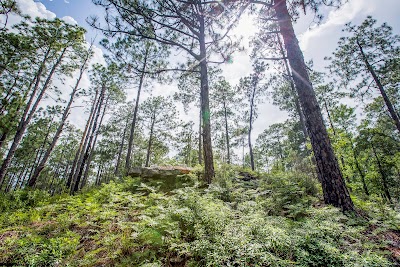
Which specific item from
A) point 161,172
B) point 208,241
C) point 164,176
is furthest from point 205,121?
point 208,241

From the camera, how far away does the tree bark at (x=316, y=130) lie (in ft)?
13.0

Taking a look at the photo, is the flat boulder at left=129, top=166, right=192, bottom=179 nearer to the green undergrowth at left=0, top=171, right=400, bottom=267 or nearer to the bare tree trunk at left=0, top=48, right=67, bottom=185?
the green undergrowth at left=0, top=171, right=400, bottom=267

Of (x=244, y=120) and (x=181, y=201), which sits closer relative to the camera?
(x=181, y=201)

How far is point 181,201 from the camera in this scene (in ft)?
12.8

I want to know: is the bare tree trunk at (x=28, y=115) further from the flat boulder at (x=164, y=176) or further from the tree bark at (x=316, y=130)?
the tree bark at (x=316, y=130)

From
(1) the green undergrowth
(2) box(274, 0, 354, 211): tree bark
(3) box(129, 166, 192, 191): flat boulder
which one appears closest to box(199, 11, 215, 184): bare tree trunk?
(3) box(129, 166, 192, 191): flat boulder

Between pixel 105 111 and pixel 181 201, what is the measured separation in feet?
52.5

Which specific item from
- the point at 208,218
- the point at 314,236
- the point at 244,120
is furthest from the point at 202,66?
the point at 244,120

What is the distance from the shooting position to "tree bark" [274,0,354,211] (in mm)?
3961

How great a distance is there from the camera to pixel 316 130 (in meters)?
4.43

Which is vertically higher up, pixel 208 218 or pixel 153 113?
pixel 153 113

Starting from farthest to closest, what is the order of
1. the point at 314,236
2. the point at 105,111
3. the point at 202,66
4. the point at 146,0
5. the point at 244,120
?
the point at 244,120 → the point at 105,111 → the point at 202,66 → the point at 146,0 → the point at 314,236

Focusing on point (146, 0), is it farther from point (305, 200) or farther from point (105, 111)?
point (105, 111)

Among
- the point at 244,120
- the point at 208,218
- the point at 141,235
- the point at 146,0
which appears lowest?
the point at 141,235
